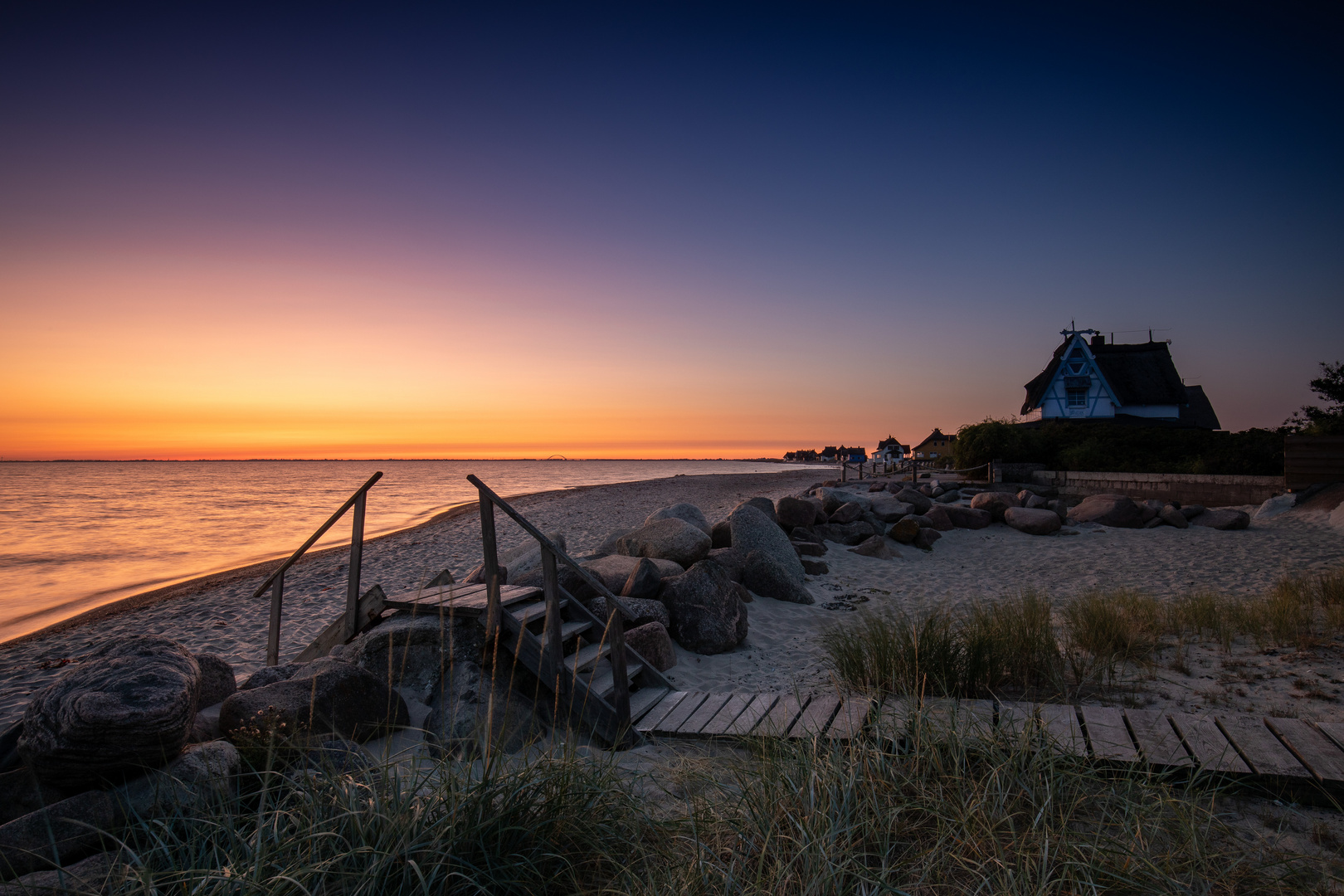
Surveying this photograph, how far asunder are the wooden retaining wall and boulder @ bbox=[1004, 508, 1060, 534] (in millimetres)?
5373

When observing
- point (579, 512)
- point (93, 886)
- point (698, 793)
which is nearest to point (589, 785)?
point (698, 793)

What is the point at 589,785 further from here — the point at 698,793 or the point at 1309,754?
the point at 1309,754

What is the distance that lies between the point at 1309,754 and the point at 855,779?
8.33 feet

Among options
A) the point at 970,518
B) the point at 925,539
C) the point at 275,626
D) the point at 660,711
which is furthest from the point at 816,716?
the point at 970,518

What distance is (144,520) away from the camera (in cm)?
2689

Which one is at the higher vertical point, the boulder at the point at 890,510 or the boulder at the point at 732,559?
the boulder at the point at 890,510

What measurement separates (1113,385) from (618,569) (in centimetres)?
3294

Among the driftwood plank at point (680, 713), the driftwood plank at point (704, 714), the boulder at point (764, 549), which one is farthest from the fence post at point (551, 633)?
the boulder at point (764, 549)

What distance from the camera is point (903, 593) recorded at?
9.64 metres

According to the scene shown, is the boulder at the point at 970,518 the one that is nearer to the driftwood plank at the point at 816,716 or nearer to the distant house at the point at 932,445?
the driftwood plank at the point at 816,716

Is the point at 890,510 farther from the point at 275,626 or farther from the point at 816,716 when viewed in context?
the point at 275,626

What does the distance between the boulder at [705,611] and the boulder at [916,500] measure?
8603 millimetres

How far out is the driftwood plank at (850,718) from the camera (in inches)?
143

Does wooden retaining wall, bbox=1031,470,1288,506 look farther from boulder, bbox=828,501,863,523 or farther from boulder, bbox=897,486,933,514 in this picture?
boulder, bbox=828,501,863,523
